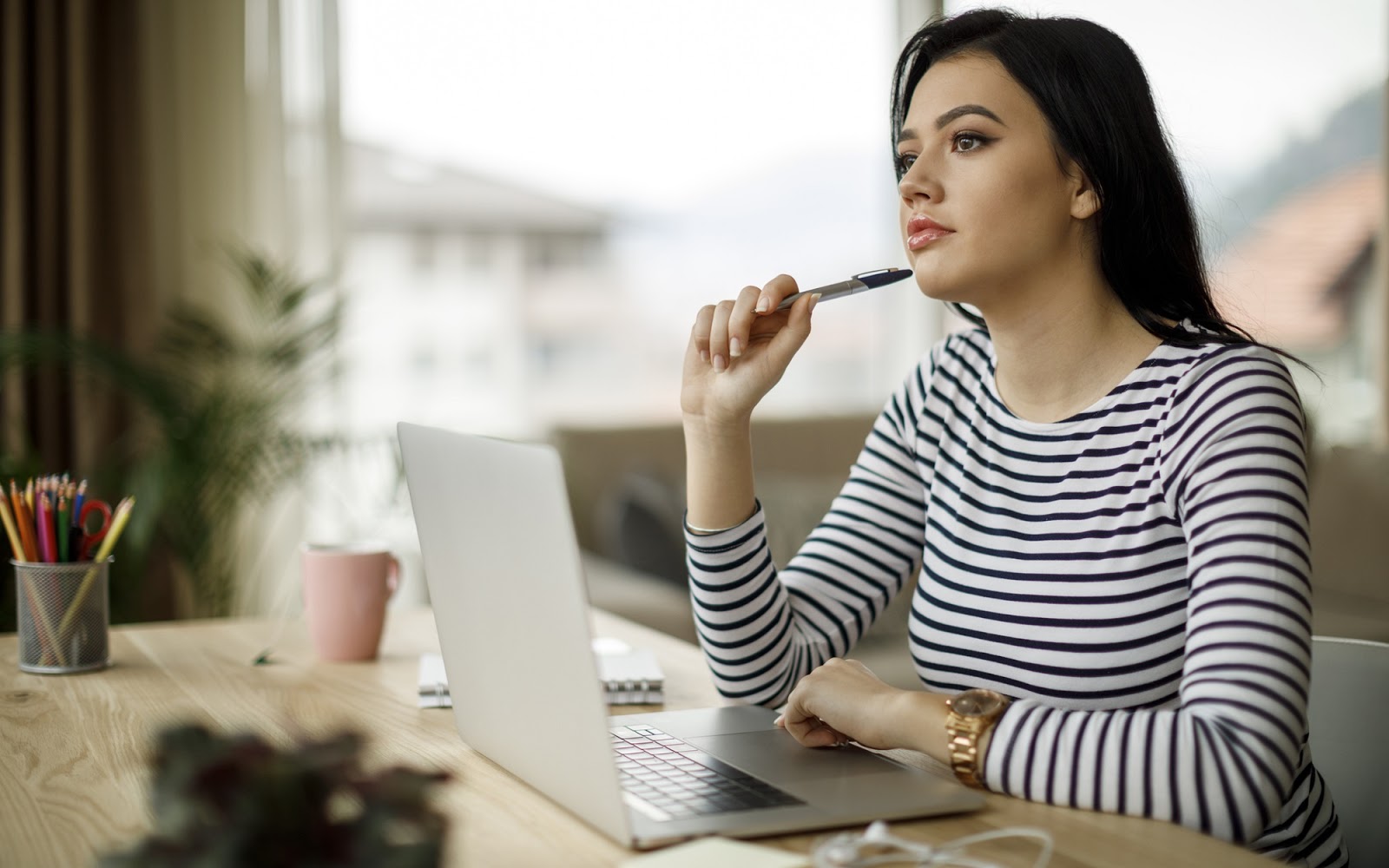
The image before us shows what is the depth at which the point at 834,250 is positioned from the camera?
4059mm

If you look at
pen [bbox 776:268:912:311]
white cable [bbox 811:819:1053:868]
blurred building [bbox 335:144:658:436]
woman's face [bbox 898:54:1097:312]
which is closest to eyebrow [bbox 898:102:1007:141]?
woman's face [bbox 898:54:1097:312]

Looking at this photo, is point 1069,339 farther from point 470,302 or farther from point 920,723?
point 470,302

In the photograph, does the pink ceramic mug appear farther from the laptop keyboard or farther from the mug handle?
the laptop keyboard

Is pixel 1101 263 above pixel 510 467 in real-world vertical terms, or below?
above

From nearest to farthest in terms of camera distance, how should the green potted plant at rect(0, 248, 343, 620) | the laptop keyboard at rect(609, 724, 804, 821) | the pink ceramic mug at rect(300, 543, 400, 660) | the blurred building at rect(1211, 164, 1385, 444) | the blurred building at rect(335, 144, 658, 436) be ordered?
the laptop keyboard at rect(609, 724, 804, 821) < the pink ceramic mug at rect(300, 543, 400, 660) < the green potted plant at rect(0, 248, 343, 620) < the blurred building at rect(335, 144, 658, 436) < the blurred building at rect(1211, 164, 1385, 444)

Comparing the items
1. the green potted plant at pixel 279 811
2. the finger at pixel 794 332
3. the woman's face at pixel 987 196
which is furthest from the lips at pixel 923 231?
the green potted plant at pixel 279 811

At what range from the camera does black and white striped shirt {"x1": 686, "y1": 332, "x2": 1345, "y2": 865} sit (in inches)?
31.9

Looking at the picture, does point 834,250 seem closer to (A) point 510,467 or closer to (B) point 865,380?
(B) point 865,380

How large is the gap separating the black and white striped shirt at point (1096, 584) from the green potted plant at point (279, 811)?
1.44ft

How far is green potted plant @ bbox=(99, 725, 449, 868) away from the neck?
78 centimetres

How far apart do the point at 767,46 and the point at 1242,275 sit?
5.26 feet

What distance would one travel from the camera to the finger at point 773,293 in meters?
1.11

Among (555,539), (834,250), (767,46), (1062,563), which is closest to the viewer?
(555,539)

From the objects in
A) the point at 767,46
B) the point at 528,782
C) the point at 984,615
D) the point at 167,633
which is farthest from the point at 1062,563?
the point at 767,46
